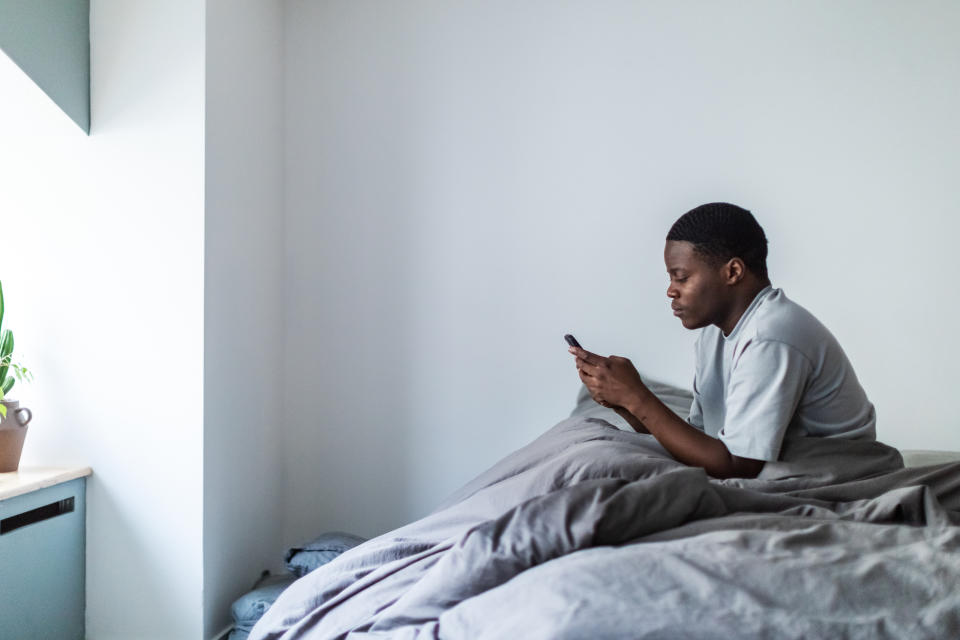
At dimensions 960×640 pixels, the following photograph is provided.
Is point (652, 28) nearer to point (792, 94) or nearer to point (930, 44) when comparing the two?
point (792, 94)

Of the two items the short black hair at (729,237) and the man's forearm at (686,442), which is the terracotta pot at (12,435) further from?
the short black hair at (729,237)

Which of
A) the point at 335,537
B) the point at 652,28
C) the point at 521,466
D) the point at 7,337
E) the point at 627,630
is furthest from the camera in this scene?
the point at 652,28

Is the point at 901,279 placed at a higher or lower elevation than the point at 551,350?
higher

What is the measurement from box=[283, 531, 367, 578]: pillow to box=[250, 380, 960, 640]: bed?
0.81 m

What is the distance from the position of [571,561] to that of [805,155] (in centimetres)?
182

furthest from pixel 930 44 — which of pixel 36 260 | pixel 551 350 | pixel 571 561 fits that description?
pixel 36 260

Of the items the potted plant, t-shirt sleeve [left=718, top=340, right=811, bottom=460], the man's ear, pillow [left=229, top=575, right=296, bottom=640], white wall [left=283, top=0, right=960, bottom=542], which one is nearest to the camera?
t-shirt sleeve [left=718, top=340, right=811, bottom=460]

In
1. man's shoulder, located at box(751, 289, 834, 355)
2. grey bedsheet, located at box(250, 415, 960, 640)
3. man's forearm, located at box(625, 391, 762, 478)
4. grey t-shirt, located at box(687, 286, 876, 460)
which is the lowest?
grey bedsheet, located at box(250, 415, 960, 640)

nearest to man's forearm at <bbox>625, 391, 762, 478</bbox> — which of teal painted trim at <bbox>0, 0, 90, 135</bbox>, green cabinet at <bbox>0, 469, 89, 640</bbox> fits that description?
green cabinet at <bbox>0, 469, 89, 640</bbox>

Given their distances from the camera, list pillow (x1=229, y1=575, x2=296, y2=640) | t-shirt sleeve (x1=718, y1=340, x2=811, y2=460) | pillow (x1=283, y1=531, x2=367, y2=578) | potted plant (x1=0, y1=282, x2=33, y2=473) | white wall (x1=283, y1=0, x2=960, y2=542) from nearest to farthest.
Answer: t-shirt sleeve (x1=718, y1=340, x2=811, y2=460), potted plant (x1=0, y1=282, x2=33, y2=473), pillow (x1=229, y1=575, x2=296, y2=640), pillow (x1=283, y1=531, x2=367, y2=578), white wall (x1=283, y1=0, x2=960, y2=542)

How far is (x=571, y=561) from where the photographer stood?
2.97 feet

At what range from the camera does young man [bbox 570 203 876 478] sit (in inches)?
53.3

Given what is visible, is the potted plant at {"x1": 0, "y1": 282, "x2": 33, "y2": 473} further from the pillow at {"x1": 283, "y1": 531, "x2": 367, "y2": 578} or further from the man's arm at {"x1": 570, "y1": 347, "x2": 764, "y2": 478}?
the man's arm at {"x1": 570, "y1": 347, "x2": 764, "y2": 478}

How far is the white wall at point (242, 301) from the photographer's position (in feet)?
6.31
